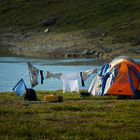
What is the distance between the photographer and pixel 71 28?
14575cm

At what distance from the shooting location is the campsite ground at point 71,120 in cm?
1544

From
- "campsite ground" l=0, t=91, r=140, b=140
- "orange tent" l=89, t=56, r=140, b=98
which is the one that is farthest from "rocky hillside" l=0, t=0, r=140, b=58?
"campsite ground" l=0, t=91, r=140, b=140

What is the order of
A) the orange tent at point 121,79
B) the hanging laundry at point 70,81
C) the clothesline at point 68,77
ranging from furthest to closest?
the hanging laundry at point 70,81, the clothesline at point 68,77, the orange tent at point 121,79

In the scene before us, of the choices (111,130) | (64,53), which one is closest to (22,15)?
(64,53)

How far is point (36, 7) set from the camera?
190500 millimetres

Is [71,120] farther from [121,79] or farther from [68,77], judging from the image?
[68,77]

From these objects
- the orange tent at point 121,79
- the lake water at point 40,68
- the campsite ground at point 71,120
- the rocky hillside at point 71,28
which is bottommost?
the campsite ground at point 71,120

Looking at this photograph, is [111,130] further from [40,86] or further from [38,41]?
[38,41]

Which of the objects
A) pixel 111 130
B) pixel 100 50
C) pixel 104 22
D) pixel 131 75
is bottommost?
pixel 111 130

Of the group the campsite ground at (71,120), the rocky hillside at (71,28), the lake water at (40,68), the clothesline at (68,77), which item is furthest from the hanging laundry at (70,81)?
the rocky hillside at (71,28)

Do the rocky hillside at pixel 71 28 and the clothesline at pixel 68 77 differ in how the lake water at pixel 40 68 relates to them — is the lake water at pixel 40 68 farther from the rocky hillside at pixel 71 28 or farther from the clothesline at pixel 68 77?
the rocky hillside at pixel 71 28

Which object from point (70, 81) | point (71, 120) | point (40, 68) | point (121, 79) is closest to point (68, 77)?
point (70, 81)

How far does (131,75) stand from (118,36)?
299 feet

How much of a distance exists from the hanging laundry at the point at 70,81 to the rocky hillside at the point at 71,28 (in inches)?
2467
